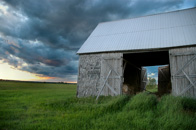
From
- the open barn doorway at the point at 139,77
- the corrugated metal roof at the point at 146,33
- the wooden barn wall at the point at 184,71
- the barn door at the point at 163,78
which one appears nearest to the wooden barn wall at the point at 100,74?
the corrugated metal roof at the point at 146,33

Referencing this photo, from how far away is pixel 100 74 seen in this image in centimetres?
1124

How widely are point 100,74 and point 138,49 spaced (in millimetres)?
3413

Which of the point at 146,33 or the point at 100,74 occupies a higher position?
the point at 146,33

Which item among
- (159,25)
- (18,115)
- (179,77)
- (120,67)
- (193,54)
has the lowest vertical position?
(18,115)

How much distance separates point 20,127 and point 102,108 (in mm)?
3633

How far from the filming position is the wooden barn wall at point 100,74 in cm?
1069

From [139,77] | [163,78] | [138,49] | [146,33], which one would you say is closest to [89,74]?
[138,49]

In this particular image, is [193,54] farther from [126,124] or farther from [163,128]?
[126,124]

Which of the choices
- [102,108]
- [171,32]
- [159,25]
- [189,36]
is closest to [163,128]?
[102,108]

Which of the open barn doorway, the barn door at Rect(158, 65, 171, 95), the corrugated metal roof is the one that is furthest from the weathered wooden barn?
the barn door at Rect(158, 65, 171, 95)

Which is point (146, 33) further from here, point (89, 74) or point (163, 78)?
point (163, 78)

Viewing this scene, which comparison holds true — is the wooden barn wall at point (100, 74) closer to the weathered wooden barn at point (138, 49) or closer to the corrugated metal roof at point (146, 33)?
the weathered wooden barn at point (138, 49)

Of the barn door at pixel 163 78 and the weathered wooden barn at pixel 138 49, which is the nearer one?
the weathered wooden barn at pixel 138 49

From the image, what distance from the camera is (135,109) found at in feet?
22.4
